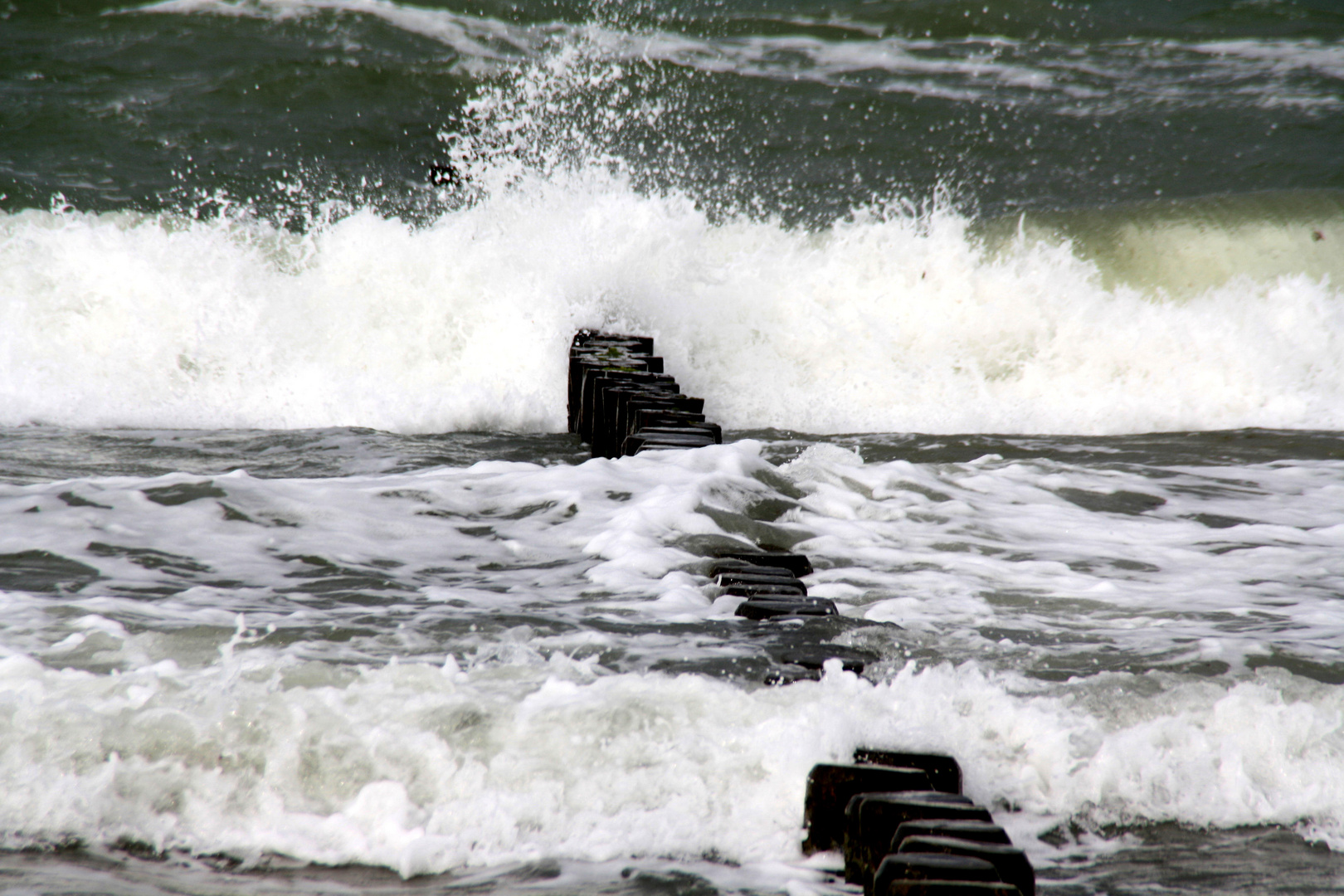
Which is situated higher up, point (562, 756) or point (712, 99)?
point (712, 99)

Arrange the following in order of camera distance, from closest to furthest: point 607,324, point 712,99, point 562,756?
point 562,756 < point 607,324 < point 712,99

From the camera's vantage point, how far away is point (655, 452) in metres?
4.86

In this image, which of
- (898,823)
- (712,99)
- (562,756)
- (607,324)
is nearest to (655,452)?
(562,756)

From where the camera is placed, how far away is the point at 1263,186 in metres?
11.1

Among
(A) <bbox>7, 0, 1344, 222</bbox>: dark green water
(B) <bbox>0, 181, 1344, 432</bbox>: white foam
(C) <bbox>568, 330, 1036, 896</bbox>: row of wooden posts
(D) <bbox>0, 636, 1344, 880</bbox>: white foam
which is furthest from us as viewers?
(A) <bbox>7, 0, 1344, 222</bbox>: dark green water

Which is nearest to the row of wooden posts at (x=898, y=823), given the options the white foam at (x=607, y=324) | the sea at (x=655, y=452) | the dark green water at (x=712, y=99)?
the sea at (x=655, y=452)

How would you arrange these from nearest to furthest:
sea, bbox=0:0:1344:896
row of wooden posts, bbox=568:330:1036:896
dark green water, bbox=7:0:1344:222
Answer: row of wooden posts, bbox=568:330:1036:896
sea, bbox=0:0:1344:896
dark green water, bbox=7:0:1344:222

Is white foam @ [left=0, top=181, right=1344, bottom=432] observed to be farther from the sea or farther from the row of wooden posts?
the row of wooden posts

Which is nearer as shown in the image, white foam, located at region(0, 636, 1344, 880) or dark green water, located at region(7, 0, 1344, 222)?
white foam, located at region(0, 636, 1344, 880)

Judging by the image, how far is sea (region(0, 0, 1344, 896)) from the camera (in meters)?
2.12

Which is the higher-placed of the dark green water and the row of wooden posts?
the dark green water

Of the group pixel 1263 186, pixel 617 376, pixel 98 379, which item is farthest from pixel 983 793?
pixel 1263 186

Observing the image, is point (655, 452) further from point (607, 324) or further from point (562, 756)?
point (607, 324)

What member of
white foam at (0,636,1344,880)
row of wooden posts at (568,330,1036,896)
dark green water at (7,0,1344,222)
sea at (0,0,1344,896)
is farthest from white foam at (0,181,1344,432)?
white foam at (0,636,1344,880)
